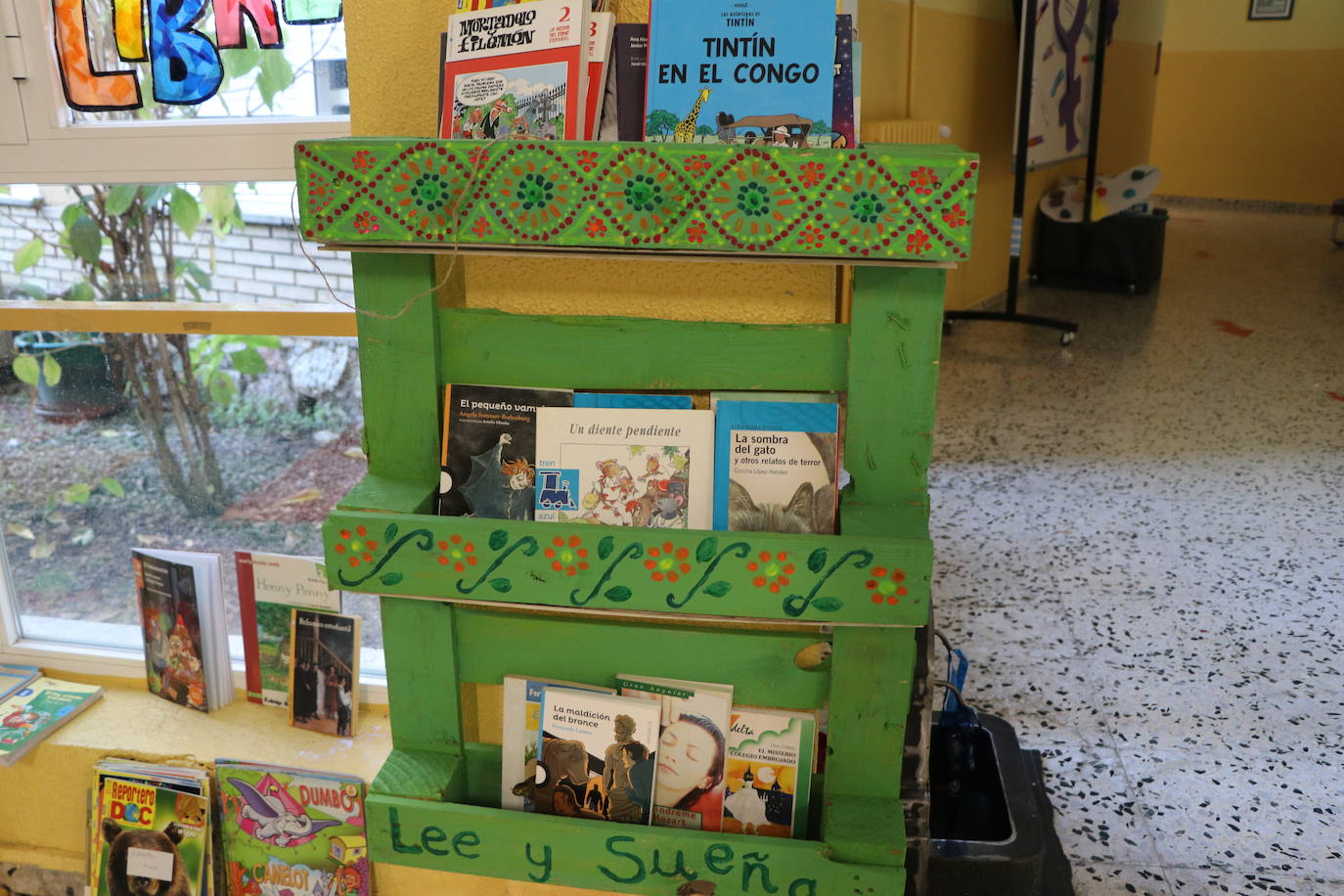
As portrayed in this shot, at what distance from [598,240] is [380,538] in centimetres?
36

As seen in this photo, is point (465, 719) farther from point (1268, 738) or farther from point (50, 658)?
point (1268, 738)

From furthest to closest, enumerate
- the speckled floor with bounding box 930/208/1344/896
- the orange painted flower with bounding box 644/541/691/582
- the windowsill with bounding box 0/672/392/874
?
the speckled floor with bounding box 930/208/1344/896 → the windowsill with bounding box 0/672/392/874 → the orange painted flower with bounding box 644/541/691/582

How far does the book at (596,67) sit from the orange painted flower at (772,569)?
0.42 meters

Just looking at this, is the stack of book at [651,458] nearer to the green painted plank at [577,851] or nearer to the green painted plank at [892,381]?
the green painted plank at [892,381]

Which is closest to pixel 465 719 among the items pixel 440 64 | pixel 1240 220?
pixel 440 64

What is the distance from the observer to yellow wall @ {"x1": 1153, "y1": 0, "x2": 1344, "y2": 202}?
8516 mm

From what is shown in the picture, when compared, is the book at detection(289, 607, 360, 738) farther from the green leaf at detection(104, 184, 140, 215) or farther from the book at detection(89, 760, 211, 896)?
the green leaf at detection(104, 184, 140, 215)

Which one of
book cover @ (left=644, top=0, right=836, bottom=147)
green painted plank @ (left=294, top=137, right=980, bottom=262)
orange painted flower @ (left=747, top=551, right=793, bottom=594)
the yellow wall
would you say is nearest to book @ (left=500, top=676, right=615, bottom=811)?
orange painted flower @ (left=747, top=551, right=793, bottom=594)

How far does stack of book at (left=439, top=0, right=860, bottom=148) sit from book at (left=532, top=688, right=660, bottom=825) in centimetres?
57

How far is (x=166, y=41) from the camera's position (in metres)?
1.42

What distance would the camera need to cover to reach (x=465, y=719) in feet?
4.03

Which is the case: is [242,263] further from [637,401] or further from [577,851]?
[577,851]

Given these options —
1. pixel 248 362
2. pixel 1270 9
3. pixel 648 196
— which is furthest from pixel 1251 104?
pixel 648 196

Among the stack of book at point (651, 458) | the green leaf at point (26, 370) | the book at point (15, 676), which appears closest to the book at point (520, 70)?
the stack of book at point (651, 458)
